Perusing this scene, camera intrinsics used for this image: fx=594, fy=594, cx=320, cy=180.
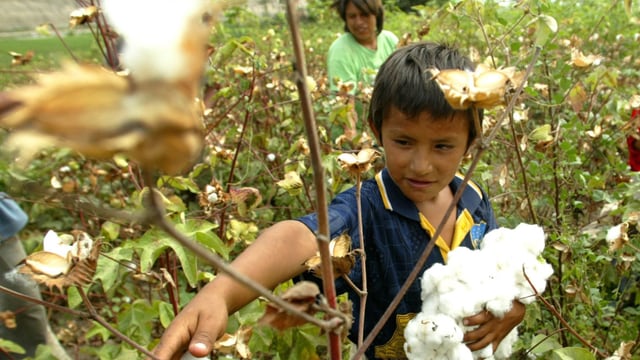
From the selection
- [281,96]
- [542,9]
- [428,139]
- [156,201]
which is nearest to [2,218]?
[281,96]

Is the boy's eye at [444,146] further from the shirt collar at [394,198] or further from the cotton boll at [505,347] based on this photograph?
the cotton boll at [505,347]

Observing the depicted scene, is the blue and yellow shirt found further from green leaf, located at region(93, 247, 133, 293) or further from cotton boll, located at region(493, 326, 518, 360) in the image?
green leaf, located at region(93, 247, 133, 293)

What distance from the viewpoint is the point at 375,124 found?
958mm

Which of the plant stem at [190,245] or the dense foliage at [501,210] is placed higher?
the plant stem at [190,245]

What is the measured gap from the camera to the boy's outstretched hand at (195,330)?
50 cm

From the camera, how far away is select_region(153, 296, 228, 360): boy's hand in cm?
50

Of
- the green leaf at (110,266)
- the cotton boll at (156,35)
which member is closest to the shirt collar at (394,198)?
the green leaf at (110,266)

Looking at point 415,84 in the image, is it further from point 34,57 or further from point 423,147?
point 34,57

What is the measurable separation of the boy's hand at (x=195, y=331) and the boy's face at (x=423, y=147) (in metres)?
0.38

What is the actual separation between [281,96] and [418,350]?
61.4 inches

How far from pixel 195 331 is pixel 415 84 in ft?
1.56

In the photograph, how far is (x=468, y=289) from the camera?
2.39 feet

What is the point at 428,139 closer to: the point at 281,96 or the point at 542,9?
the point at 542,9

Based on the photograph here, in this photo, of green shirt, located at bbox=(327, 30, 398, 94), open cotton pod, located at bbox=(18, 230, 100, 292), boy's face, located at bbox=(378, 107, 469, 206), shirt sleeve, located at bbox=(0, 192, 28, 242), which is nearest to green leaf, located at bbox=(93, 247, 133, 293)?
open cotton pod, located at bbox=(18, 230, 100, 292)
